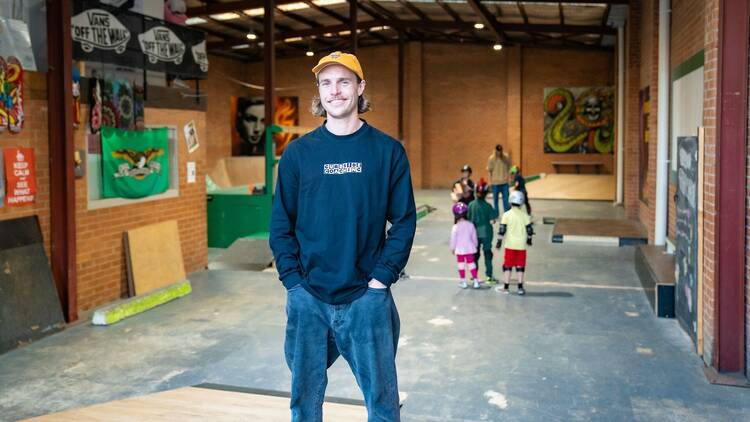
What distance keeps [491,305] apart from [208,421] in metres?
5.01

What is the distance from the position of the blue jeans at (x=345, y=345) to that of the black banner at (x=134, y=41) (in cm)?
651

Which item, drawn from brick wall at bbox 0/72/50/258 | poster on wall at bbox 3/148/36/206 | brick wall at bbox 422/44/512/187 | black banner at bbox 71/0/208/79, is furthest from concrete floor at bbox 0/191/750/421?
brick wall at bbox 422/44/512/187

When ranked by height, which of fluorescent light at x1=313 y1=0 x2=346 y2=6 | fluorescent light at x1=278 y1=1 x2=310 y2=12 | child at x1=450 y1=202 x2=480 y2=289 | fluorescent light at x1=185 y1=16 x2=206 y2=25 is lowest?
child at x1=450 y1=202 x2=480 y2=289

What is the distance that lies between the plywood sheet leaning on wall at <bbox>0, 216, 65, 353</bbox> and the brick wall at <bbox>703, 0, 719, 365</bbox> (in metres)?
6.60

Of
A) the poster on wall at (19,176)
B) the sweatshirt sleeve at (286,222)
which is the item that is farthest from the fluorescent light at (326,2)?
the sweatshirt sleeve at (286,222)

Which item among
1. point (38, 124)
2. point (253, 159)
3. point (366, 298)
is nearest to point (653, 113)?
point (38, 124)

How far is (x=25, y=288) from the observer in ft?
25.0

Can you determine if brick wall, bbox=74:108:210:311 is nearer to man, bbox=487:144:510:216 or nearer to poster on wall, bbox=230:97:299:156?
man, bbox=487:144:510:216

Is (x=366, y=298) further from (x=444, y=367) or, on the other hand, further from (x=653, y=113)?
(x=653, y=113)

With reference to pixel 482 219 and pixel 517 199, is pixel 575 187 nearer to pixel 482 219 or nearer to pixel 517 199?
pixel 482 219

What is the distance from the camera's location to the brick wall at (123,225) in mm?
8750

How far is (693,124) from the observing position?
906cm

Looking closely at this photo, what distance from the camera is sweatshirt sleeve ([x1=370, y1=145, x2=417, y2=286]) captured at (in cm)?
320

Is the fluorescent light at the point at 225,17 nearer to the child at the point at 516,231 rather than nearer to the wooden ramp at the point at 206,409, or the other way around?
the child at the point at 516,231
